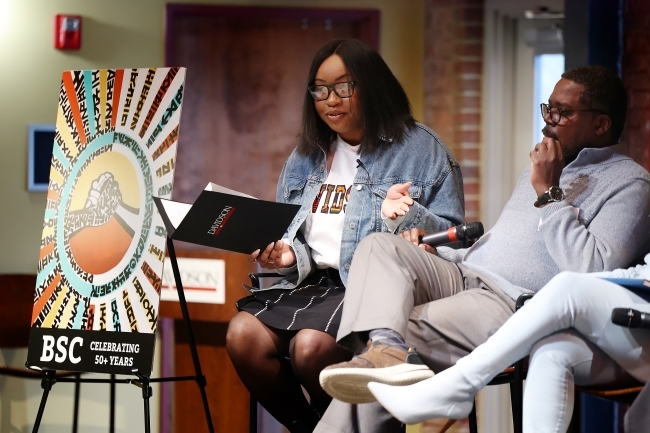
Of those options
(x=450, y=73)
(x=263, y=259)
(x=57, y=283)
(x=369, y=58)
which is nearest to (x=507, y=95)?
(x=450, y=73)

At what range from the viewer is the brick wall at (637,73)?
3.21 m

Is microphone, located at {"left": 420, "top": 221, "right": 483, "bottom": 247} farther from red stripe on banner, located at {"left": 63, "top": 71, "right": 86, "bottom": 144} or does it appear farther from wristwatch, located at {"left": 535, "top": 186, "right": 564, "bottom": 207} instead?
red stripe on banner, located at {"left": 63, "top": 71, "right": 86, "bottom": 144}

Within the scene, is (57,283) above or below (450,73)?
below

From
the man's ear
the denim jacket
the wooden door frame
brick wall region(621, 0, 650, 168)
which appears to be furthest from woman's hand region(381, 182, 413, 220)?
the wooden door frame

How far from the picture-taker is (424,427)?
3.86m

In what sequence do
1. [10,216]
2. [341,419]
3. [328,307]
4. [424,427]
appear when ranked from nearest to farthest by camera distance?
[341,419] → [328,307] → [424,427] → [10,216]

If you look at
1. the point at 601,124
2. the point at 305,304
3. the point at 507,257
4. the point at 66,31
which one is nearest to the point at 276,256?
the point at 305,304

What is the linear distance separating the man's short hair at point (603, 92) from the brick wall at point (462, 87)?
144 centimetres

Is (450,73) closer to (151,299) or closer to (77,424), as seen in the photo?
(151,299)

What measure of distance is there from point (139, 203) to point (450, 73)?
1829 mm

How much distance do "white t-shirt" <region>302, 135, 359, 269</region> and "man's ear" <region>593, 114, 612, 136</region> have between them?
699 millimetres

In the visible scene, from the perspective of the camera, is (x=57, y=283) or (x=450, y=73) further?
(x=450, y=73)

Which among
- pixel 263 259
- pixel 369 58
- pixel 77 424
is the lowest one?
pixel 77 424

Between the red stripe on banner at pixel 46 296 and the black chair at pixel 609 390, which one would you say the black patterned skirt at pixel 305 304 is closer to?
the black chair at pixel 609 390
